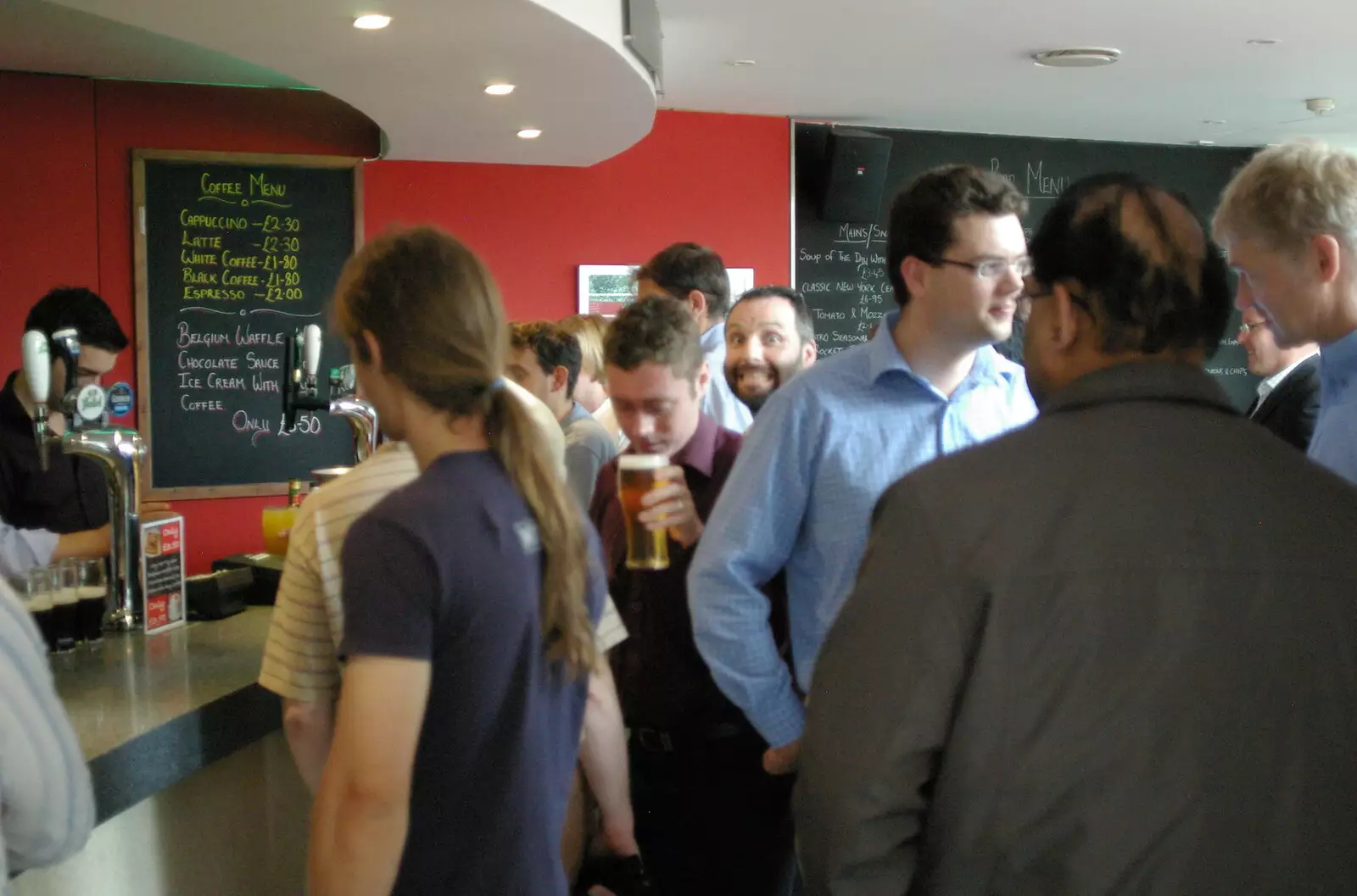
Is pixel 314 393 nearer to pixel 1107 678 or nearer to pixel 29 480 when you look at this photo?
pixel 29 480

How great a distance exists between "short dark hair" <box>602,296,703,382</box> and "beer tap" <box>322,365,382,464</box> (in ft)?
2.09

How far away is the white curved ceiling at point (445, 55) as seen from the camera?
322cm

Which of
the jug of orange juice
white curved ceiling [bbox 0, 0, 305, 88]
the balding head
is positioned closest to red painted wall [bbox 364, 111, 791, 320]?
white curved ceiling [bbox 0, 0, 305, 88]

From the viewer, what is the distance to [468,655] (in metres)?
1.35

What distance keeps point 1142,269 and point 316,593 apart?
3.54ft

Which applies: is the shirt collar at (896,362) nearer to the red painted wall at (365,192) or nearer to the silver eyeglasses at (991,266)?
the silver eyeglasses at (991,266)

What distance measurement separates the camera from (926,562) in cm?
108

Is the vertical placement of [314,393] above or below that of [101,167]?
below

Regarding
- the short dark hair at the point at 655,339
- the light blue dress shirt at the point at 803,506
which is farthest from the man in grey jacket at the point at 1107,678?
the short dark hair at the point at 655,339

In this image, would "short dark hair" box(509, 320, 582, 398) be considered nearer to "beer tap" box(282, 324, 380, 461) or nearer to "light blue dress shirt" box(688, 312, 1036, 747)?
"beer tap" box(282, 324, 380, 461)

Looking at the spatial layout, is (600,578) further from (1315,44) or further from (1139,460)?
(1315,44)

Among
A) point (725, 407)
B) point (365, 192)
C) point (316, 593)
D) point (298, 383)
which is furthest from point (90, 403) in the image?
point (365, 192)

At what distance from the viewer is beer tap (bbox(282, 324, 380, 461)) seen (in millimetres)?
2645

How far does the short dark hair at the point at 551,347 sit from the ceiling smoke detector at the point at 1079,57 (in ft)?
9.49
